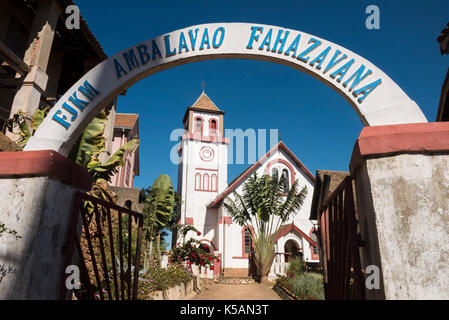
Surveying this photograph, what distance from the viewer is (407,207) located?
2484 millimetres

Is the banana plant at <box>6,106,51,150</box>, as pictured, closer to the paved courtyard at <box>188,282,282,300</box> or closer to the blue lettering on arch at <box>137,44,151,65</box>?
the blue lettering on arch at <box>137,44,151,65</box>

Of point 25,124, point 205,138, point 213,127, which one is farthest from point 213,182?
point 25,124

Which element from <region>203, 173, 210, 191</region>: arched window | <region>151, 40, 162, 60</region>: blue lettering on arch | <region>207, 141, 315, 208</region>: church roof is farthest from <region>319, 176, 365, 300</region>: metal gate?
<region>203, 173, 210, 191</region>: arched window

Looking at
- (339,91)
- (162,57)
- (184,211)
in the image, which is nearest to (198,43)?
(162,57)

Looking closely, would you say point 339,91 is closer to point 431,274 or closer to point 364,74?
point 364,74

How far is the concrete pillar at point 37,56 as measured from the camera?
27.8 feet

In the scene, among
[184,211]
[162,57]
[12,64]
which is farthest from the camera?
[184,211]

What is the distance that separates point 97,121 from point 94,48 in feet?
18.4

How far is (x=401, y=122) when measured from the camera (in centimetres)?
301

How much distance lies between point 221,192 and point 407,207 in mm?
23703

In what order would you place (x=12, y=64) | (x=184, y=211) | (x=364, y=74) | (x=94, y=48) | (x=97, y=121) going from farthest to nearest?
1. (x=184, y=211)
2. (x=94, y=48)
3. (x=12, y=64)
4. (x=97, y=121)
5. (x=364, y=74)

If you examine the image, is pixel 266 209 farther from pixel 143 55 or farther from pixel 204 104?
pixel 204 104
